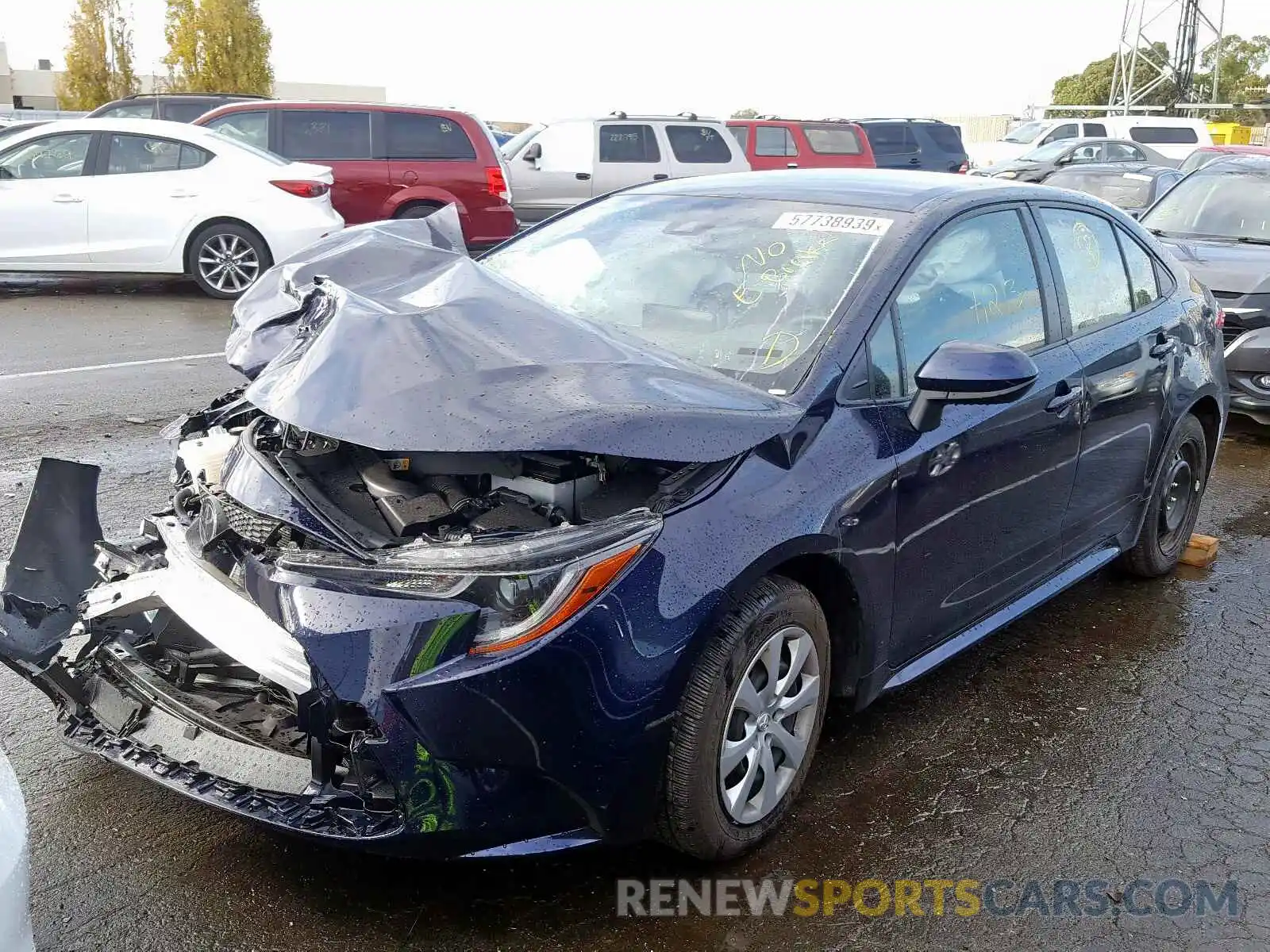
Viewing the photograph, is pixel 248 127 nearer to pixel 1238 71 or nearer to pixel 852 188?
pixel 852 188

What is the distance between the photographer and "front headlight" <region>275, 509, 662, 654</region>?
259 centimetres

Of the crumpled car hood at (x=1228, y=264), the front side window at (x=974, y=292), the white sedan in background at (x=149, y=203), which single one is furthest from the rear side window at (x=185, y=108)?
the front side window at (x=974, y=292)

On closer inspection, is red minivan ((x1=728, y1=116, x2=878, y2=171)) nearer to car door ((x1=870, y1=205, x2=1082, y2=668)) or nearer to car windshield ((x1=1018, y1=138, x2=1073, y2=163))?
car windshield ((x1=1018, y1=138, x2=1073, y2=163))

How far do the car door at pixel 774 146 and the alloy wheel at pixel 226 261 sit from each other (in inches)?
413

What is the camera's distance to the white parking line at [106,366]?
812 centimetres

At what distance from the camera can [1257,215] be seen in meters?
9.02

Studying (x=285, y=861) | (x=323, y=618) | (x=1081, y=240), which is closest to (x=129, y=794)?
(x=285, y=861)

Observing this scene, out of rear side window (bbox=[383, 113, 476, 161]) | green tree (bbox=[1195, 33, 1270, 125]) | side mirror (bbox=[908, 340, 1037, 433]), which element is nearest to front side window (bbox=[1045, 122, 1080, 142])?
rear side window (bbox=[383, 113, 476, 161])

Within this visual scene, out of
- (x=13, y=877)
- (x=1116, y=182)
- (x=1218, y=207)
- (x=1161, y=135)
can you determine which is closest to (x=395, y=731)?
(x=13, y=877)

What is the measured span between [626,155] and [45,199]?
28.1 ft

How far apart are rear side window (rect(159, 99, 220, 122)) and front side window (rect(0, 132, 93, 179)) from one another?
5414 mm

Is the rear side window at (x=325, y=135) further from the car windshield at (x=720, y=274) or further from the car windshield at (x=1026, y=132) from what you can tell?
the car windshield at (x=1026, y=132)

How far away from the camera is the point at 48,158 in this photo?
37.3 ft

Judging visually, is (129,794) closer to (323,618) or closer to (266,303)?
(323,618)
